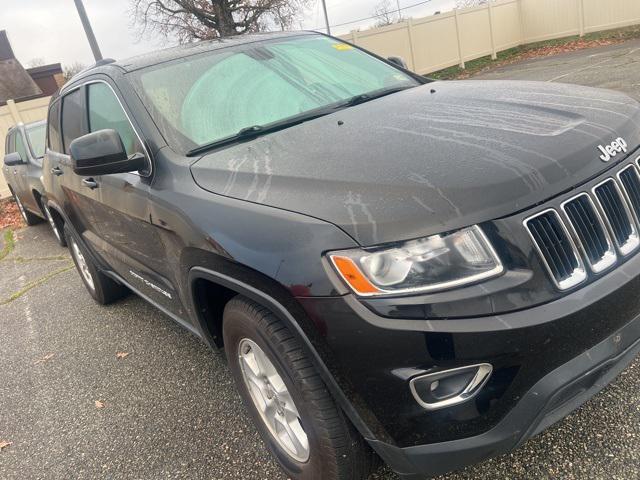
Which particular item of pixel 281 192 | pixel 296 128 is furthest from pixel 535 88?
pixel 281 192

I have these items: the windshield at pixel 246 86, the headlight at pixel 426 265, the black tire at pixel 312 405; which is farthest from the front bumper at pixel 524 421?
the windshield at pixel 246 86

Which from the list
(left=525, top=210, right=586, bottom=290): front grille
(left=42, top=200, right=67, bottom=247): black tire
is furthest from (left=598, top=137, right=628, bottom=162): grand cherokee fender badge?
(left=42, top=200, right=67, bottom=247): black tire

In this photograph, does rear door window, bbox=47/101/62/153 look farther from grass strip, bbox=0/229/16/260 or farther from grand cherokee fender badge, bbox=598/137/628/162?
grass strip, bbox=0/229/16/260

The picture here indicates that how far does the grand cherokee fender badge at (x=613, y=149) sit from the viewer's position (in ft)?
5.96

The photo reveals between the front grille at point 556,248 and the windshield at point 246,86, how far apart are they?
1476 mm

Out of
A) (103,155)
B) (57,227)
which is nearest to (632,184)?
(103,155)

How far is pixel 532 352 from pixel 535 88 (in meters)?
1.54

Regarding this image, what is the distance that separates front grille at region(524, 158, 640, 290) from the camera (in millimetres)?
1590

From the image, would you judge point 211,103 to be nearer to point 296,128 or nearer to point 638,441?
point 296,128

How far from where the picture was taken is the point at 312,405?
1788 mm

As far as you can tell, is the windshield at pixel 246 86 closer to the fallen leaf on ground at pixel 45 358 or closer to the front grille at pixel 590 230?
the front grille at pixel 590 230

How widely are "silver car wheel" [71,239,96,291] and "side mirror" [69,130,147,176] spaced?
2322 mm

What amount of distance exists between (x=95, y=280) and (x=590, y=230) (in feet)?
12.9

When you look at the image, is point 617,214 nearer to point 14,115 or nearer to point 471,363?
point 471,363
